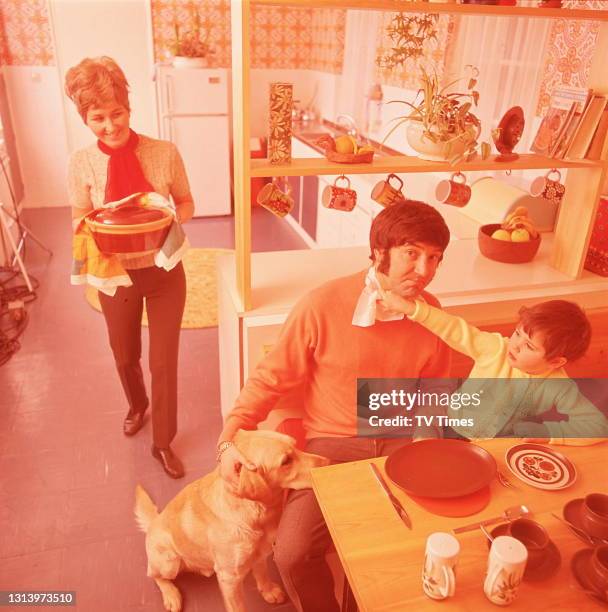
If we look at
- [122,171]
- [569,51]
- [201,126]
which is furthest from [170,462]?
[201,126]

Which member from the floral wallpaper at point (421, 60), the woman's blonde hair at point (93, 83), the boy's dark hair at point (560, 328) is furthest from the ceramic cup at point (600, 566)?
the floral wallpaper at point (421, 60)

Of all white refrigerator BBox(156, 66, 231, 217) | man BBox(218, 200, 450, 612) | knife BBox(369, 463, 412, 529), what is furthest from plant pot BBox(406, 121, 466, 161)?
white refrigerator BBox(156, 66, 231, 217)

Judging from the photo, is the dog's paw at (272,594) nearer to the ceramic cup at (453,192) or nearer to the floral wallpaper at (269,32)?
the ceramic cup at (453,192)

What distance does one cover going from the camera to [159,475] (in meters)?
2.45

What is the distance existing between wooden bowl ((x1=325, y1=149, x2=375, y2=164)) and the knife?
43.1 inches

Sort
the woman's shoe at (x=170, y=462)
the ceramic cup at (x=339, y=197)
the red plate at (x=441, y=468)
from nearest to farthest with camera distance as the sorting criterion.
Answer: the red plate at (x=441, y=468)
the ceramic cup at (x=339, y=197)
the woman's shoe at (x=170, y=462)

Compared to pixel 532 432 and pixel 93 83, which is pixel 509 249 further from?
pixel 93 83

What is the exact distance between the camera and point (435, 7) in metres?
1.87

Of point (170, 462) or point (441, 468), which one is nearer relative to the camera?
point (441, 468)

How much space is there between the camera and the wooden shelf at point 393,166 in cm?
193

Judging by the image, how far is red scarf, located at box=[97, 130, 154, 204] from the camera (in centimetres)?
201

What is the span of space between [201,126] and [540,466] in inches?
196

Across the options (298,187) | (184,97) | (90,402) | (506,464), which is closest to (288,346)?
(506,464)

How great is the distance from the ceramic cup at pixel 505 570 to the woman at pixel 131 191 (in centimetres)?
148
